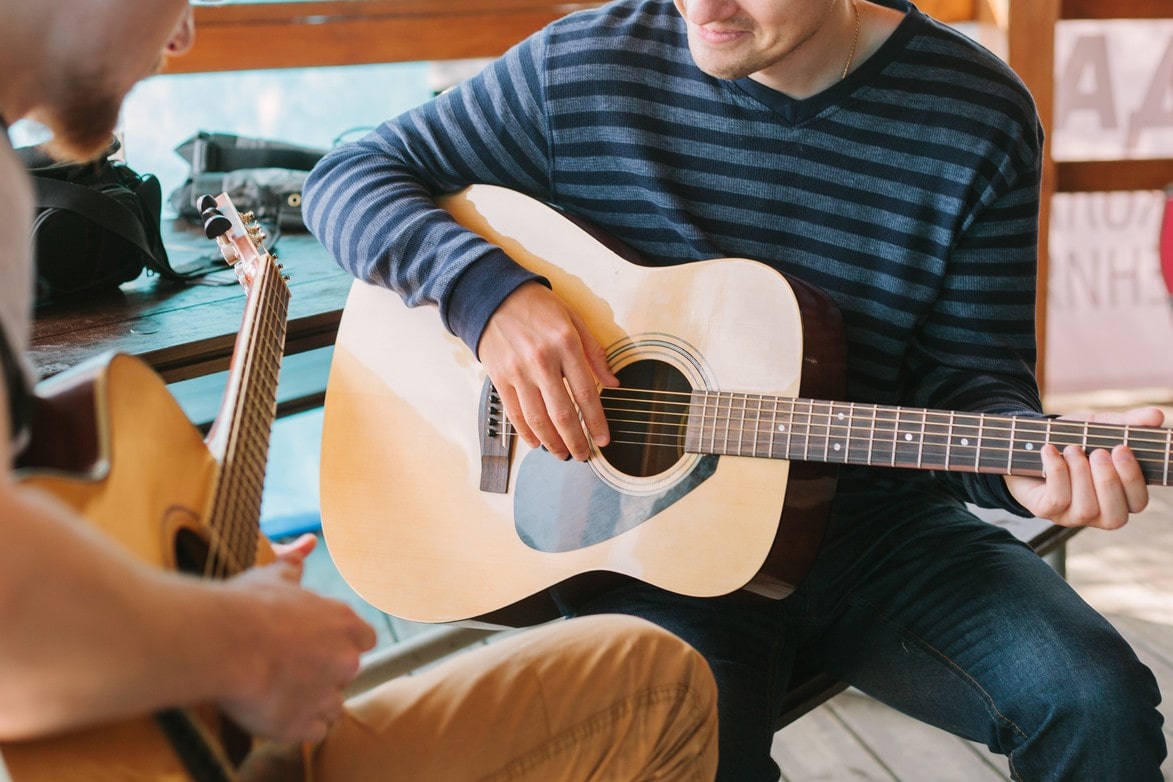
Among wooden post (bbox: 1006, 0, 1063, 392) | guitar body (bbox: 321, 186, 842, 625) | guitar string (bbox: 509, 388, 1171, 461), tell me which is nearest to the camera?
guitar string (bbox: 509, 388, 1171, 461)

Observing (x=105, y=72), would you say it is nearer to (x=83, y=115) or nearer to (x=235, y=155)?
(x=83, y=115)

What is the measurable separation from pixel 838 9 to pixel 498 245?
53 centimetres

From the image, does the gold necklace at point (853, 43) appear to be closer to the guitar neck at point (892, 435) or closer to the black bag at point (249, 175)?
the guitar neck at point (892, 435)

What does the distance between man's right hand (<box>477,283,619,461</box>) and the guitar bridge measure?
0.03 meters

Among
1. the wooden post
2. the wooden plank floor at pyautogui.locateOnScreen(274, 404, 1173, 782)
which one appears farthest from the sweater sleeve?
the wooden post

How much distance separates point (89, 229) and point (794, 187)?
99 cm

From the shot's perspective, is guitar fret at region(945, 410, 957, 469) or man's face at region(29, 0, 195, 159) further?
guitar fret at region(945, 410, 957, 469)

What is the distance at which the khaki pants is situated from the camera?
0.94 metres

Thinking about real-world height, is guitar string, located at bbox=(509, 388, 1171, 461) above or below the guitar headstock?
below

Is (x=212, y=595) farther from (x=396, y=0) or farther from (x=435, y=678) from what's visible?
(x=396, y=0)

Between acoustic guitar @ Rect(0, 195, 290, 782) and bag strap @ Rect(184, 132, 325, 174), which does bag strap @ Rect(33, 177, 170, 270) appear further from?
acoustic guitar @ Rect(0, 195, 290, 782)

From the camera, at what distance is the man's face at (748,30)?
127 cm

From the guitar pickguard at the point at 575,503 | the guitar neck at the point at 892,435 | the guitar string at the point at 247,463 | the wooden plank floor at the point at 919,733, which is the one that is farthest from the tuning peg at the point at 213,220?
the wooden plank floor at the point at 919,733

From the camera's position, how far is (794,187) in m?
1.37
